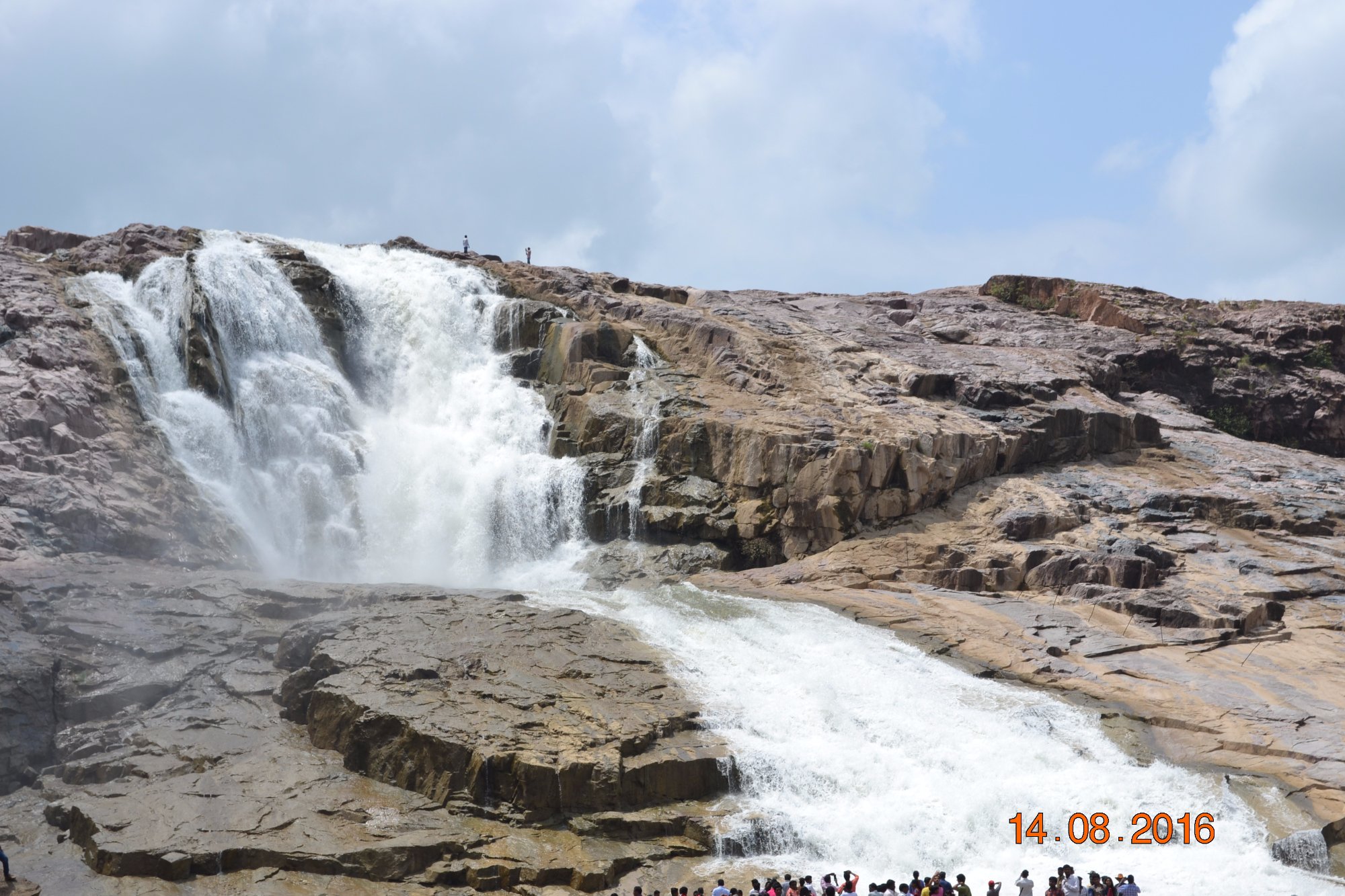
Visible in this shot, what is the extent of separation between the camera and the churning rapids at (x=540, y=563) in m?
19.6

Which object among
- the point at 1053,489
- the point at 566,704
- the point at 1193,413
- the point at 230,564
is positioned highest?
the point at 1193,413

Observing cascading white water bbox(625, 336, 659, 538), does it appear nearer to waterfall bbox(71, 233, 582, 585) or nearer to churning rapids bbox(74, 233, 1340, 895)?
churning rapids bbox(74, 233, 1340, 895)

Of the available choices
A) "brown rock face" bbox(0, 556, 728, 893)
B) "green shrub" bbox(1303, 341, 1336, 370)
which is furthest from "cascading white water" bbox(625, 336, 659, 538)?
"green shrub" bbox(1303, 341, 1336, 370)

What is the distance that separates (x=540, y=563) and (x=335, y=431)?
370 inches

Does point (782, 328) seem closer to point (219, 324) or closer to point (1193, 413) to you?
point (1193, 413)

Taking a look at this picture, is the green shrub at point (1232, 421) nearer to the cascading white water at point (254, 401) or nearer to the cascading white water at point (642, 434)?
the cascading white water at point (642, 434)

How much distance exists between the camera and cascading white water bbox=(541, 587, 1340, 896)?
19078 millimetres

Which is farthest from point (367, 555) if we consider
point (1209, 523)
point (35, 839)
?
point (1209, 523)

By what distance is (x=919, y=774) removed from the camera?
21.2m

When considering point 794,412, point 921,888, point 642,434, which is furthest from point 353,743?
point 794,412

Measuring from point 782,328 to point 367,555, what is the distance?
2193cm

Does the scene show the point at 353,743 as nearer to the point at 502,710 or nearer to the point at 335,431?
the point at 502,710

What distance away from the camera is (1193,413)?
1859 inches

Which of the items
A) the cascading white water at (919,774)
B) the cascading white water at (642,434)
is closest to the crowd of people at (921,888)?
the cascading white water at (919,774)
